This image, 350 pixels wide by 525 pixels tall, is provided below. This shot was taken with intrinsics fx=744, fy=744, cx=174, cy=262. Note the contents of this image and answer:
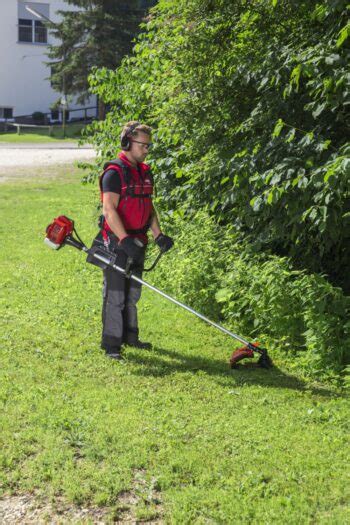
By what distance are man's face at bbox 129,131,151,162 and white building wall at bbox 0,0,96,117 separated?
138ft

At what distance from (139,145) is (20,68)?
4469 cm

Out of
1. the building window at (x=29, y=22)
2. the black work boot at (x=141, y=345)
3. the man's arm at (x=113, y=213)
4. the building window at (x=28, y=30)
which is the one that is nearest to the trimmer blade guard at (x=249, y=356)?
the black work boot at (x=141, y=345)

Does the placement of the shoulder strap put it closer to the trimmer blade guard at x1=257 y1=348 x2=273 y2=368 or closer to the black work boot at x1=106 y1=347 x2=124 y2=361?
the black work boot at x1=106 y1=347 x2=124 y2=361

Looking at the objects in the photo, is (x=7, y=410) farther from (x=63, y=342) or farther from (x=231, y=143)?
(x=231, y=143)

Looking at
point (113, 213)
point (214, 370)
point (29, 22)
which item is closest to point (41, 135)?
point (29, 22)

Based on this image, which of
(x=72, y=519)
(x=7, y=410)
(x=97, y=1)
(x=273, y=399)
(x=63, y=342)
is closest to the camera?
(x=72, y=519)

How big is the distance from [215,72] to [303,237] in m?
2.03

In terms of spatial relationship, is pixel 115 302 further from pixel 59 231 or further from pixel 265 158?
pixel 265 158

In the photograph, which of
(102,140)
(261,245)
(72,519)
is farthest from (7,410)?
(102,140)

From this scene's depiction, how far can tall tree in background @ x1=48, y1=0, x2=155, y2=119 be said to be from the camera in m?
38.3

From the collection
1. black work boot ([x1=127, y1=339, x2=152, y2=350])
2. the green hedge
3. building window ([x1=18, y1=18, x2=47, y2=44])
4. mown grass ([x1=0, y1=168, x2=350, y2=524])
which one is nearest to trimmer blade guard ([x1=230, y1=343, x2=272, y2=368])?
mown grass ([x1=0, y1=168, x2=350, y2=524])

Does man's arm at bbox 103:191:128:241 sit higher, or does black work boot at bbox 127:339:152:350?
man's arm at bbox 103:191:128:241

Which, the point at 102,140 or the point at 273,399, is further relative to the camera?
the point at 102,140

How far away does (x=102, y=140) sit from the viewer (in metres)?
11.4
